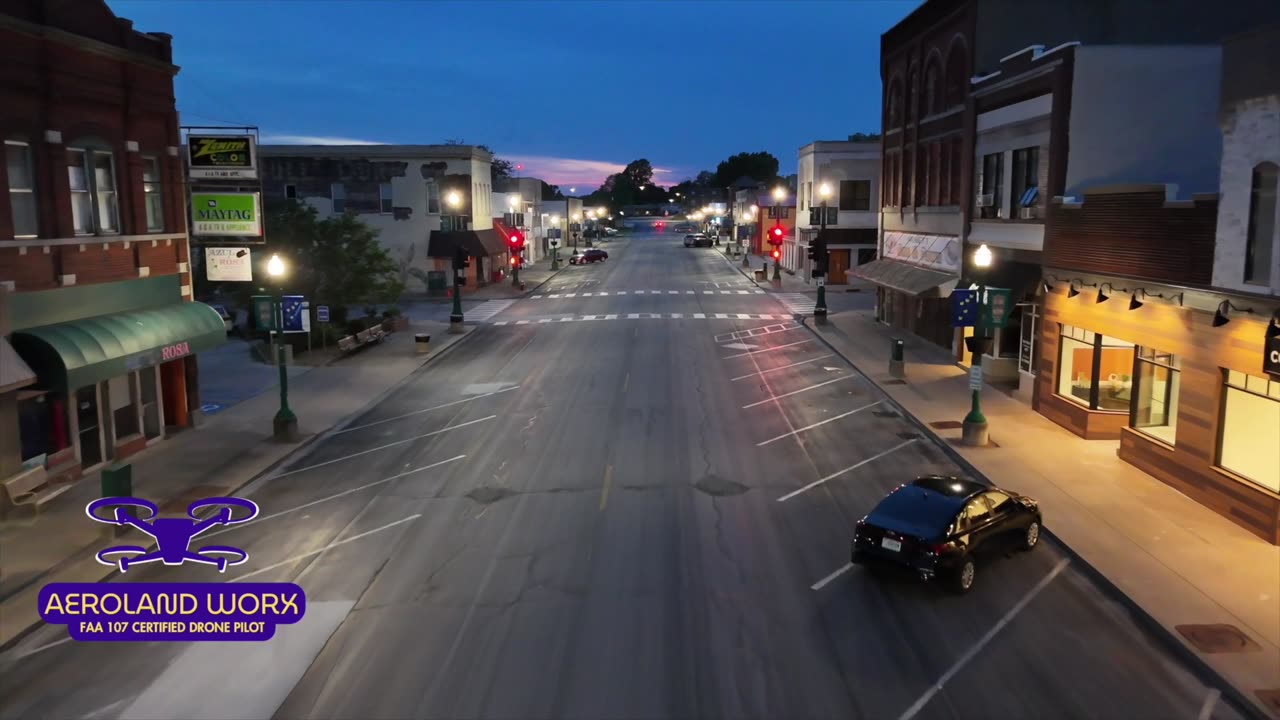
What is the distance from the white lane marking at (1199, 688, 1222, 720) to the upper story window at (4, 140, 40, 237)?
21.7 meters

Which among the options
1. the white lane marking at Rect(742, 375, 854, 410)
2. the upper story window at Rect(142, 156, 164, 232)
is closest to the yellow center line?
the white lane marking at Rect(742, 375, 854, 410)

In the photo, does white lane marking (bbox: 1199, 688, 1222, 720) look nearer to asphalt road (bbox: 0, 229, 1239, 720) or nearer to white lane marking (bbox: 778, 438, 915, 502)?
asphalt road (bbox: 0, 229, 1239, 720)

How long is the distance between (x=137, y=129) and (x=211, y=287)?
28933 mm

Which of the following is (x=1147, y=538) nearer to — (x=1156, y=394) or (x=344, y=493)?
(x=1156, y=394)

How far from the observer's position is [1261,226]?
645 inches

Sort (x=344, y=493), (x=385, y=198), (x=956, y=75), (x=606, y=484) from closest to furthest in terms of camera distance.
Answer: (x=344, y=493) → (x=606, y=484) → (x=956, y=75) → (x=385, y=198)

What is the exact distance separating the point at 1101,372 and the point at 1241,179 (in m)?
7.15

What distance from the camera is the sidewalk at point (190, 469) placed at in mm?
14844

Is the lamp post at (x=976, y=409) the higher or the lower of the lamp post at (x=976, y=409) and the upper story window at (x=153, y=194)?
the lower

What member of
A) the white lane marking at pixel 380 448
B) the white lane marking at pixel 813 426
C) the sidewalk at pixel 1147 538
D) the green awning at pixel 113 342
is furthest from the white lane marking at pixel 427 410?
the sidewalk at pixel 1147 538

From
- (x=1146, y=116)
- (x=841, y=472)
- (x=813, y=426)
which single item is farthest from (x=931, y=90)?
(x=841, y=472)

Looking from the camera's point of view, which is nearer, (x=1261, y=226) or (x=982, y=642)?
(x=982, y=642)

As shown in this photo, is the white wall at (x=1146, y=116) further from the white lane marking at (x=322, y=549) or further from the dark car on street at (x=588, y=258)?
the dark car on street at (x=588, y=258)

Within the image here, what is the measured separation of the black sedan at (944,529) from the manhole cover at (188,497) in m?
12.8
